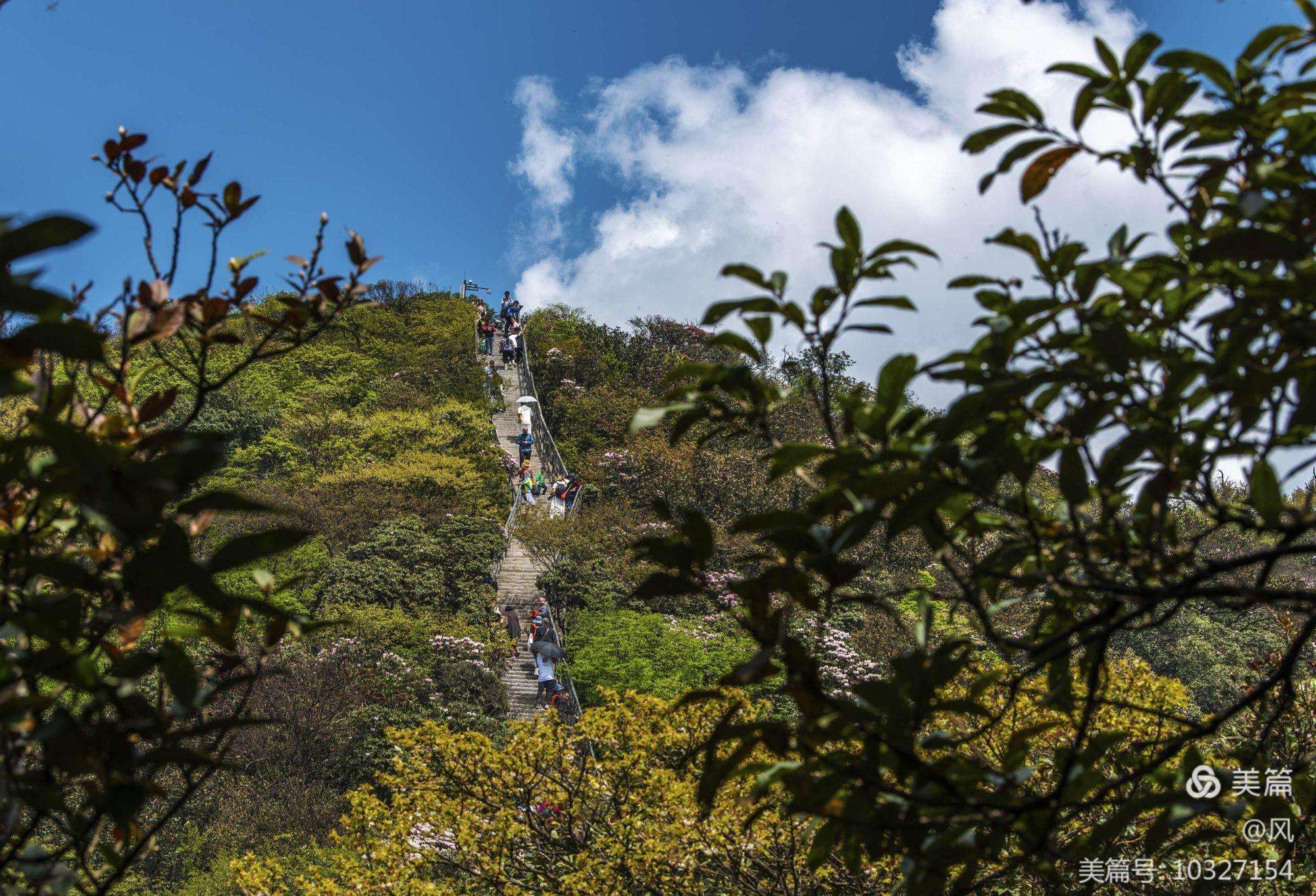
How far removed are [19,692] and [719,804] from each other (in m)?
4.29

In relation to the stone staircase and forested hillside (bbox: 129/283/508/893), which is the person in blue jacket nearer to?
the stone staircase

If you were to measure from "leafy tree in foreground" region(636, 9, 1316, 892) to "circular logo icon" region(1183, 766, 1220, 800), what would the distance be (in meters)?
0.05

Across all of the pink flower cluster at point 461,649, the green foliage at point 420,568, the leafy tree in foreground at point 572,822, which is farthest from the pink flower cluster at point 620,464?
the leafy tree in foreground at point 572,822

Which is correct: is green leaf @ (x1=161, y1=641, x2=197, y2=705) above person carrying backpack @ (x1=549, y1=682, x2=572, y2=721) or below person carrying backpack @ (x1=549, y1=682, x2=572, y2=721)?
below

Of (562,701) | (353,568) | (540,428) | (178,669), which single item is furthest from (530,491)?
(178,669)

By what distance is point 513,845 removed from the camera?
18.1 ft

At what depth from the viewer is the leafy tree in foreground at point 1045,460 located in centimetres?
117

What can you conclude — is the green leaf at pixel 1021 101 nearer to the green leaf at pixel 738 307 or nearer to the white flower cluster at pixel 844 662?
the green leaf at pixel 738 307

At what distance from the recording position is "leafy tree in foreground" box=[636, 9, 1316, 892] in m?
1.17

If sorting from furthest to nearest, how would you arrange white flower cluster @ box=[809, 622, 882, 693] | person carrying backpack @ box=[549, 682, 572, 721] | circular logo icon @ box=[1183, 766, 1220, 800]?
person carrying backpack @ box=[549, 682, 572, 721]
white flower cluster @ box=[809, 622, 882, 693]
circular logo icon @ box=[1183, 766, 1220, 800]

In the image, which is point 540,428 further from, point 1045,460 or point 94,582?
point 94,582

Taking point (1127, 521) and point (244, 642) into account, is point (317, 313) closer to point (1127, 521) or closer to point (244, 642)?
point (1127, 521)

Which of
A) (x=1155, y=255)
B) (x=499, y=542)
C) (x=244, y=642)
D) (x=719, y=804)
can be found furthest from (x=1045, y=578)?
(x=499, y=542)

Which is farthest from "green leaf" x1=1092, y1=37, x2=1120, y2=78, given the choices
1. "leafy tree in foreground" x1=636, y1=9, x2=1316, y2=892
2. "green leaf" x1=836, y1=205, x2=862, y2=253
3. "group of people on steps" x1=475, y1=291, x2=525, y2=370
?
"group of people on steps" x1=475, y1=291, x2=525, y2=370
